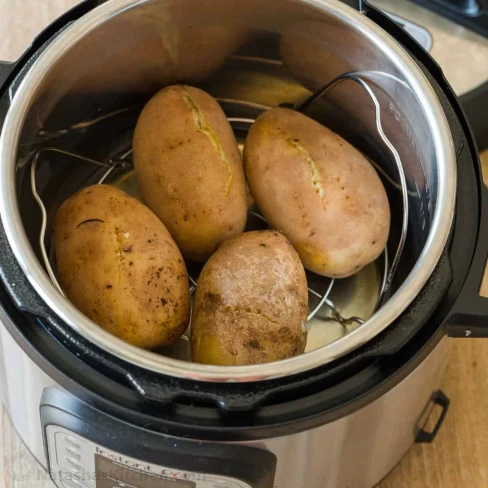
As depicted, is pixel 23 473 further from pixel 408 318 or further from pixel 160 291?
pixel 408 318

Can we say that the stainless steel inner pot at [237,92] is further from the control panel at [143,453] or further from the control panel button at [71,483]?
the control panel button at [71,483]

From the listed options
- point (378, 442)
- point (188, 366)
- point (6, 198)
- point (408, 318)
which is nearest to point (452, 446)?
point (378, 442)

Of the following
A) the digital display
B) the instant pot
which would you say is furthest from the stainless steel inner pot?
the digital display

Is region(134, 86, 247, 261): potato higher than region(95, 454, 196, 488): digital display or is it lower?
higher

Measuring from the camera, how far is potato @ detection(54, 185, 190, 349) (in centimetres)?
57

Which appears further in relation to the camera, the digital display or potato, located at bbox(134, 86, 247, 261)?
potato, located at bbox(134, 86, 247, 261)

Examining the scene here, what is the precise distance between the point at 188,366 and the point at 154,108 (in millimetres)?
312

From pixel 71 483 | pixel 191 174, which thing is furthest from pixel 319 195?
pixel 71 483

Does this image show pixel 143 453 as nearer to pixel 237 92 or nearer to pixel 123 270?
pixel 123 270

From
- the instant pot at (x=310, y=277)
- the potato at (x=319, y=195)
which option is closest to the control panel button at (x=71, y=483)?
the instant pot at (x=310, y=277)

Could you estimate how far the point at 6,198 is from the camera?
0.51 metres

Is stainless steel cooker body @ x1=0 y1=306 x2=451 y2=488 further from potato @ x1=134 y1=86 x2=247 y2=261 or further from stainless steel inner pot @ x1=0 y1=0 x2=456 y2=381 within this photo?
potato @ x1=134 y1=86 x2=247 y2=261

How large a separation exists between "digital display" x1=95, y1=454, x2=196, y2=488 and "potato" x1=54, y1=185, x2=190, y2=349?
10 cm

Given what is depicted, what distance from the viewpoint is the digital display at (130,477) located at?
0.51 meters
